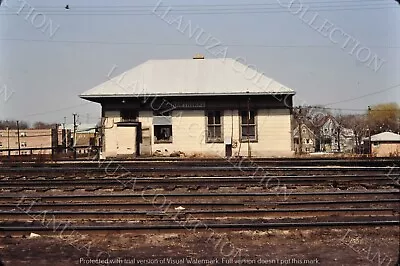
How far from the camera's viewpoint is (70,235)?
24.3 ft

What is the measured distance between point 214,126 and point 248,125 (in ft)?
6.85

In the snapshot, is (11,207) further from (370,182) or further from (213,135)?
(213,135)

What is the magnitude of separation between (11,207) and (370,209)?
7.92 metres

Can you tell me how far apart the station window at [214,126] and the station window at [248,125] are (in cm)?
136

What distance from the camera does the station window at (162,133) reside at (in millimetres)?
25078

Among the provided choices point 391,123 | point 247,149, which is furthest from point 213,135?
point 391,123

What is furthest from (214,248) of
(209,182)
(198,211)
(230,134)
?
(230,134)

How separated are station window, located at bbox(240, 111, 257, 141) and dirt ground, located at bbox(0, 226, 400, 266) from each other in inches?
688

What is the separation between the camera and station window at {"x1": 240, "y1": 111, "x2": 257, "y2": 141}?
25033 millimetres

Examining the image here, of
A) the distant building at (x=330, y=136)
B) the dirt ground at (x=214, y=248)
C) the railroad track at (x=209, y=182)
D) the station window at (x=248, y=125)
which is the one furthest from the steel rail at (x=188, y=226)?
the distant building at (x=330, y=136)

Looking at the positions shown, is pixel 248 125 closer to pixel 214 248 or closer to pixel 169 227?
pixel 169 227

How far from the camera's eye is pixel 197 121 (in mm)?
25281

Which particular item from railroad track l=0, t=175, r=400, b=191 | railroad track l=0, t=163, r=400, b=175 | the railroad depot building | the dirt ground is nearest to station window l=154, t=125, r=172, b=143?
the railroad depot building

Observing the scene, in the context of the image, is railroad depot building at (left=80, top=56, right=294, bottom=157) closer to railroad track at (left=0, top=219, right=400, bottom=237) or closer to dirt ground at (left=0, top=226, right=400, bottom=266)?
railroad track at (left=0, top=219, right=400, bottom=237)
